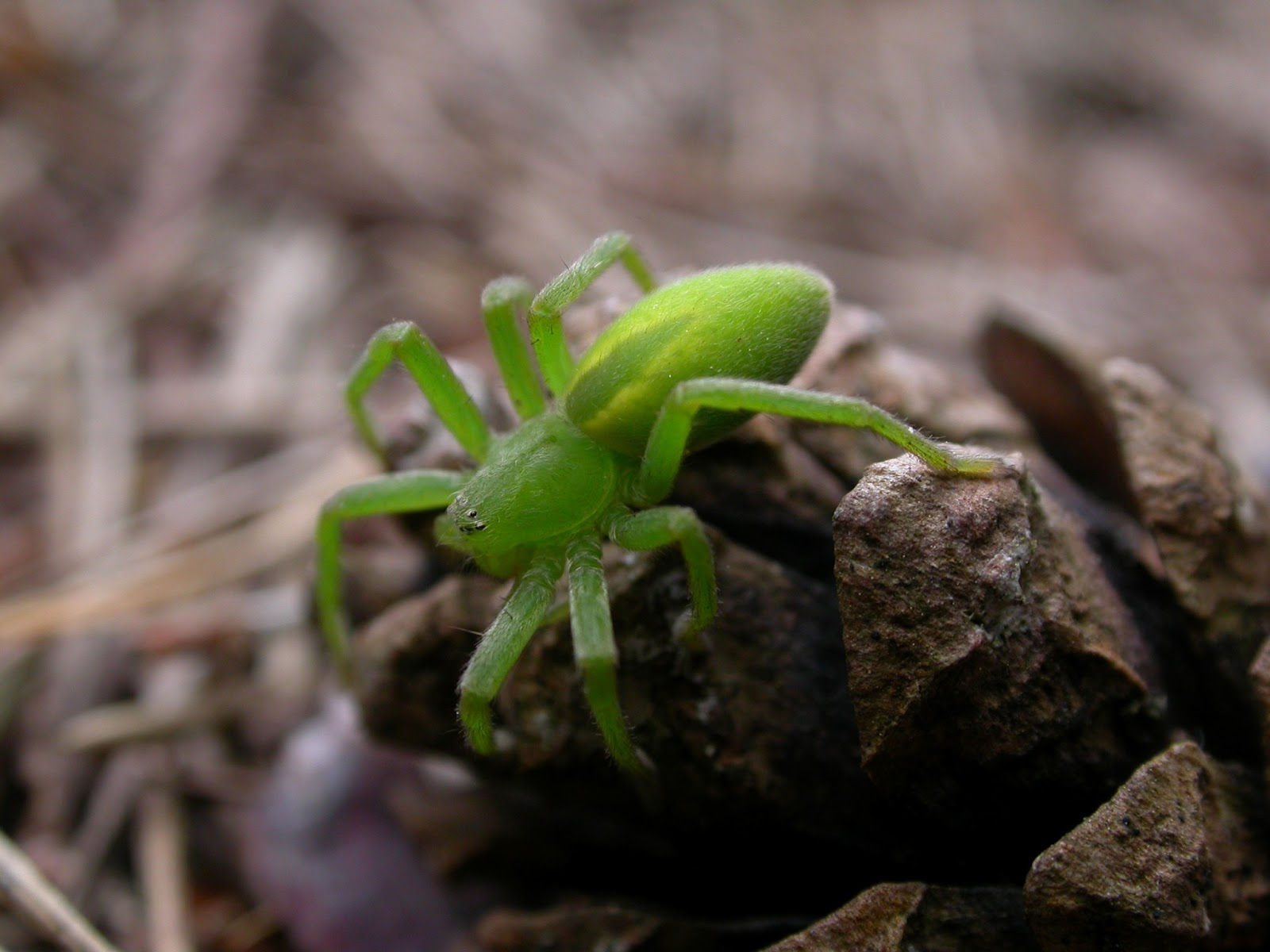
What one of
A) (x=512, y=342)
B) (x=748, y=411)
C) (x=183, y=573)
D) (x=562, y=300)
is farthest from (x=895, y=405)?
(x=183, y=573)

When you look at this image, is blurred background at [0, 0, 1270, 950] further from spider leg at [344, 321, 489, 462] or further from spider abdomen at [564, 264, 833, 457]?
spider abdomen at [564, 264, 833, 457]

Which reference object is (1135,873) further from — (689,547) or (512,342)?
(512,342)

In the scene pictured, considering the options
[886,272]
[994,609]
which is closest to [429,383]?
[994,609]

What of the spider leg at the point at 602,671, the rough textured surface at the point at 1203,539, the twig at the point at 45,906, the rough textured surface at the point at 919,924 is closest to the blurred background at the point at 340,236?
the twig at the point at 45,906

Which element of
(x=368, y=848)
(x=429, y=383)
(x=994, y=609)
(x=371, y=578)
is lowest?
(x=994, y=609)

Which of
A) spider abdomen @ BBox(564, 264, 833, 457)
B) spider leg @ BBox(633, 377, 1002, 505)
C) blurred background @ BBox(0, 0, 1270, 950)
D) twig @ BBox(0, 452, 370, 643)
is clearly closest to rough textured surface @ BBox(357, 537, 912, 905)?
spider leg @ BBox(633, 377, 1002, 505)

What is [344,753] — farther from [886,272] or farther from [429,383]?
[886,272]
